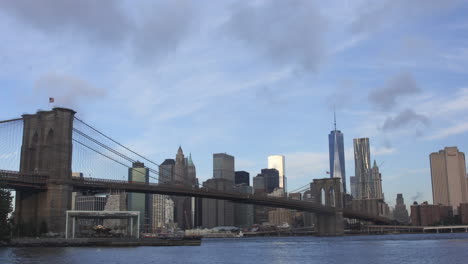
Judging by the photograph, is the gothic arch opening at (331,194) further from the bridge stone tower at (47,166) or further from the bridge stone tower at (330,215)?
the bridge stone tower at (47,166)

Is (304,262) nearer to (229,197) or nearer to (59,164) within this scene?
(59,164)

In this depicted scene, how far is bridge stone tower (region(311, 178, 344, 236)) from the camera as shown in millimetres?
147125

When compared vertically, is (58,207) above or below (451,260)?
above

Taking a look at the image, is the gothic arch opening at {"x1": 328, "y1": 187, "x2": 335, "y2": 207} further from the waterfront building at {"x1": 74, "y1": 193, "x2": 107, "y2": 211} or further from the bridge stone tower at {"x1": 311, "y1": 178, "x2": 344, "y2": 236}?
the waterfront building at {"x1": 74, "y1": 193, "x2": 107, "y2": 211}

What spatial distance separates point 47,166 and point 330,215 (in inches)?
3310

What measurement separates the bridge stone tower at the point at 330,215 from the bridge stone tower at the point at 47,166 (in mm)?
81788

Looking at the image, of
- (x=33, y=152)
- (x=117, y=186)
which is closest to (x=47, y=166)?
(x=33, y=152)

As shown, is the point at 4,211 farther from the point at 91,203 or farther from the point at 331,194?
the point at 331,194

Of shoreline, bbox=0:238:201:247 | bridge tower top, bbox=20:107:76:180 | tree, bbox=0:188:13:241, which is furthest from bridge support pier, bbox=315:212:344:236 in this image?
tree, bbox=0:188:13:241

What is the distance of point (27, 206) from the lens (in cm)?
8481

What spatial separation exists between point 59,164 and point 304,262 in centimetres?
4478

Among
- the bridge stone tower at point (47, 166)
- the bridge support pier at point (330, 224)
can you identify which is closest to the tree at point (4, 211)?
the bridge stone tower at point (47, 166)

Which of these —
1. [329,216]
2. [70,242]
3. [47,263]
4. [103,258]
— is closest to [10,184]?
[70,242]

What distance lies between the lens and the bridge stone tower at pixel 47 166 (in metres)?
81.6
